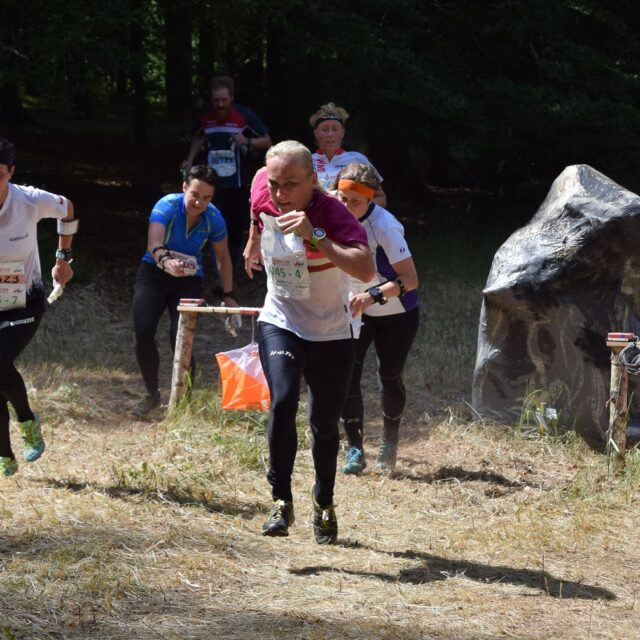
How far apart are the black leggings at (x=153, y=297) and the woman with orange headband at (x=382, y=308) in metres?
1.68

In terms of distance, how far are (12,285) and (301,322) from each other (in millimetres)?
1725

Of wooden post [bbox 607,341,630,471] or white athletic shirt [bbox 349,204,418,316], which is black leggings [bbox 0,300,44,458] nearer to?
white athletic shirt [bbox 349,204,418,316]

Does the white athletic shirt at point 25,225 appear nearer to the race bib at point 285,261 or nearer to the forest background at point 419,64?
the race bib at point 285,261

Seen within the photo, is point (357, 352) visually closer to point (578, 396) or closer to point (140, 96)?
point (578, 396)

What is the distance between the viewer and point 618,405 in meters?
6.38

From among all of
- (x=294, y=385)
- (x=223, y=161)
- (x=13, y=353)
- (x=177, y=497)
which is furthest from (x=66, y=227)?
(x=223, y=161)

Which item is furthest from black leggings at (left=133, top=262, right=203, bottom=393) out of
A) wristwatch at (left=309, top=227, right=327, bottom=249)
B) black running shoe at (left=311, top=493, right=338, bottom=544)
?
wristwatch at (left=309, top=227, right=327, bottom=249)

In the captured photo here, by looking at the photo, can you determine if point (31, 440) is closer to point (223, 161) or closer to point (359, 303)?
point (359, 303)

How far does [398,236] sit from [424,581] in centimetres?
199

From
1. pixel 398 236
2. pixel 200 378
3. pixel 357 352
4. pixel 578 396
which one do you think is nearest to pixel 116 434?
pixel 200 378

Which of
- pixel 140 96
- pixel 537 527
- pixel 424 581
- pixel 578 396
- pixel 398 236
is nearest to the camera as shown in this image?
pixel 424 581

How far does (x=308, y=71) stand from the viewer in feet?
42.6

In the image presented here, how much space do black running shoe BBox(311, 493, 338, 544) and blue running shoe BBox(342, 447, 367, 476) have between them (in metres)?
1.43

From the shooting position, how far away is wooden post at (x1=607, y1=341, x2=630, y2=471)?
20.8 feet
